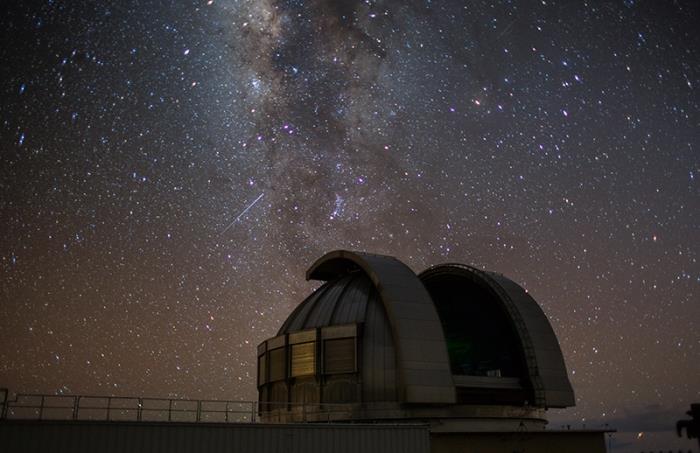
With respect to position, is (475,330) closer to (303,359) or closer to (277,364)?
(303,359)

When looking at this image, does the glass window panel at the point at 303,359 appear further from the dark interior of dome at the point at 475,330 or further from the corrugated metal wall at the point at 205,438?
the dark interior of dome at the point at 475,330

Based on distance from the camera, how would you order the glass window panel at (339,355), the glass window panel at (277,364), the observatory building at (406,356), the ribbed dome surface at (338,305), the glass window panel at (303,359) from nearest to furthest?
1. the observatory building at (406,356)
2. the glass window panel at (339,355)
3. the glass window panel at (303,359)
4. the ribbed dome surface at (338,305)
5. the glass window panel at (277,364)

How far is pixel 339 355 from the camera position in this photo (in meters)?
22.6

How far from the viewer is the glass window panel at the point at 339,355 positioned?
22297mm

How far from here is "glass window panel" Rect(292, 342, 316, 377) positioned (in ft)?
75.6

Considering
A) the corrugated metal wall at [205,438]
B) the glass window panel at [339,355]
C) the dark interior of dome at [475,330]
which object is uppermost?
the dark interior of dome at [475,330]

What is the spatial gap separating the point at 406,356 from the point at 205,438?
24.7 ft

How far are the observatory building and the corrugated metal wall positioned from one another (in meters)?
2.04

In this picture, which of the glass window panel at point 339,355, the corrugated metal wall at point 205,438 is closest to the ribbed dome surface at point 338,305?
the glass window panel at point 339,355

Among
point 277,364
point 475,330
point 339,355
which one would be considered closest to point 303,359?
point 339,355

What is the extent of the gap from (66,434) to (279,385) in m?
10.6

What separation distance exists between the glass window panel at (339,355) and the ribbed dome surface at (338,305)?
0.88 m

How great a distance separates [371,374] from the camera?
71.7ft

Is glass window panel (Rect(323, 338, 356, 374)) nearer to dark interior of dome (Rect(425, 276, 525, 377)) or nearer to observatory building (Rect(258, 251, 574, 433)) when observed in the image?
observatory building (Rect(258, 251, 574, 433))
